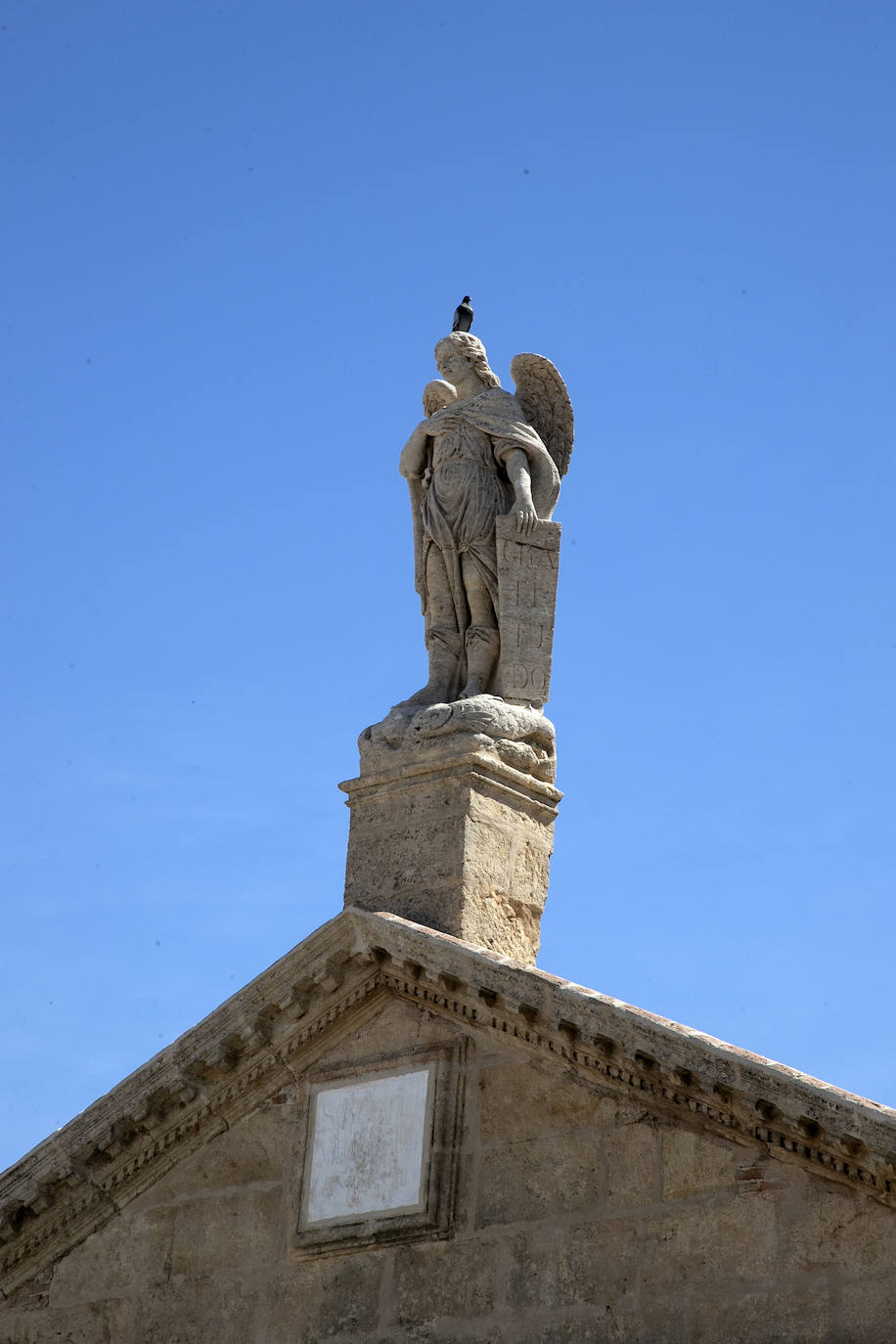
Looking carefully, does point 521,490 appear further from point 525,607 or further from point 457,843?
point 457,843

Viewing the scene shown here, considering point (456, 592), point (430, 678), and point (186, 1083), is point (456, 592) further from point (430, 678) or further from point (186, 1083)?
point (186, 1083)

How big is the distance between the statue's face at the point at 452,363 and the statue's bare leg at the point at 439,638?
56.6 inches

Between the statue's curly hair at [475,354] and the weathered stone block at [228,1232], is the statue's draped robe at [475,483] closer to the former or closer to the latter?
the statue's curly hair at [475,354]

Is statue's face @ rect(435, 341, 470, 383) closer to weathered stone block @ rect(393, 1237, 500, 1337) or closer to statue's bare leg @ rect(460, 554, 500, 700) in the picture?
statue's bare leg @ rect(460, 554, 500, 700)

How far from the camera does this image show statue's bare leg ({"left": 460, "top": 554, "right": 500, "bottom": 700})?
18.1 meters

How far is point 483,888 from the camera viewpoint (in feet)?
56.5

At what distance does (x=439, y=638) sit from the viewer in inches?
725

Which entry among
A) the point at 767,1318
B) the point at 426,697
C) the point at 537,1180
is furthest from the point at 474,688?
the point at 767,1318

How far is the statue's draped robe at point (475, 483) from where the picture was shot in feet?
60.5

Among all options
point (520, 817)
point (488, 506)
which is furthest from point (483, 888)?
point (488, 506)

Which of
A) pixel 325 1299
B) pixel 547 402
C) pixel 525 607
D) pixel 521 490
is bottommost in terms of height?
pixel 325 1299

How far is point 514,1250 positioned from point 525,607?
4.76 metres

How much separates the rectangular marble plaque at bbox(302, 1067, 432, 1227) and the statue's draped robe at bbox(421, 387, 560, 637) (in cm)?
358

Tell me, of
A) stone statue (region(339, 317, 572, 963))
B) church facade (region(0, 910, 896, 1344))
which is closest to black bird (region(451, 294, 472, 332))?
stone statue (region(339, 317, 572, 963))
